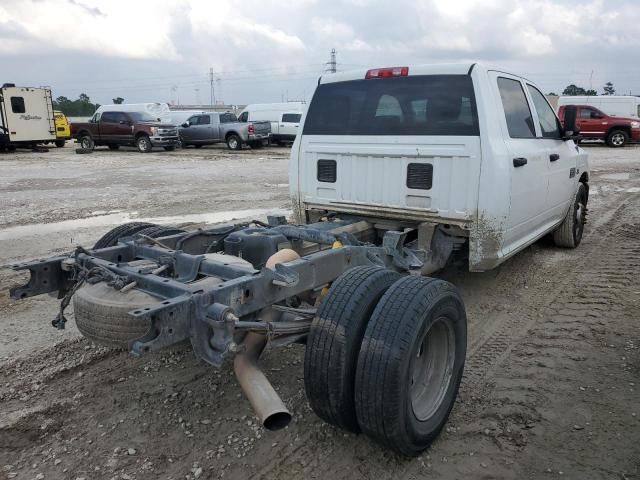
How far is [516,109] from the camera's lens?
16.6ft

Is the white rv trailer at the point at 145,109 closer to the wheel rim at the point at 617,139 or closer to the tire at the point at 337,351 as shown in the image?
the wheel rim at the point at 617,139

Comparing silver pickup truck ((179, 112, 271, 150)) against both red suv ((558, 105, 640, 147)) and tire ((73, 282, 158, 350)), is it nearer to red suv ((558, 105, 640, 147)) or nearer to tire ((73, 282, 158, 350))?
red suv ((558, 105, 640, 147))

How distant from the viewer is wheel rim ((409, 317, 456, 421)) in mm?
3111

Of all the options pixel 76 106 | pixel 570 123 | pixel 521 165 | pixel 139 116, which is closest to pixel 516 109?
pixel 521 165

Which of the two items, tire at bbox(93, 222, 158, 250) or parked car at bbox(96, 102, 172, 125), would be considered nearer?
tire at bbox(93, 222, 158, 250)

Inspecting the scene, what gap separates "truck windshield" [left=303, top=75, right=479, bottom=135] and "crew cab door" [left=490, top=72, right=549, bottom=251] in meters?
0.38

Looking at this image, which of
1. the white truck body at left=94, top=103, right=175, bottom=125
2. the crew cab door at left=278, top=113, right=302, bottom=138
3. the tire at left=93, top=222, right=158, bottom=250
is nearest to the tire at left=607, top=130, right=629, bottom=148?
the crew cab door at left=278, top=113, right=302, bottom=138

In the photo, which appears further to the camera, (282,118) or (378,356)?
(282,118)

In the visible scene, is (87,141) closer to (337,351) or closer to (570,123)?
(570,123)

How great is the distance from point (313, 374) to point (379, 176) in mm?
2450

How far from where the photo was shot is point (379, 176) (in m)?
4.86

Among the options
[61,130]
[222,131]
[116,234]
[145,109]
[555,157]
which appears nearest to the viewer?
[116,234]

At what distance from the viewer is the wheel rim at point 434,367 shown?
3.11m

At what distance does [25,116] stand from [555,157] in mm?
25410
